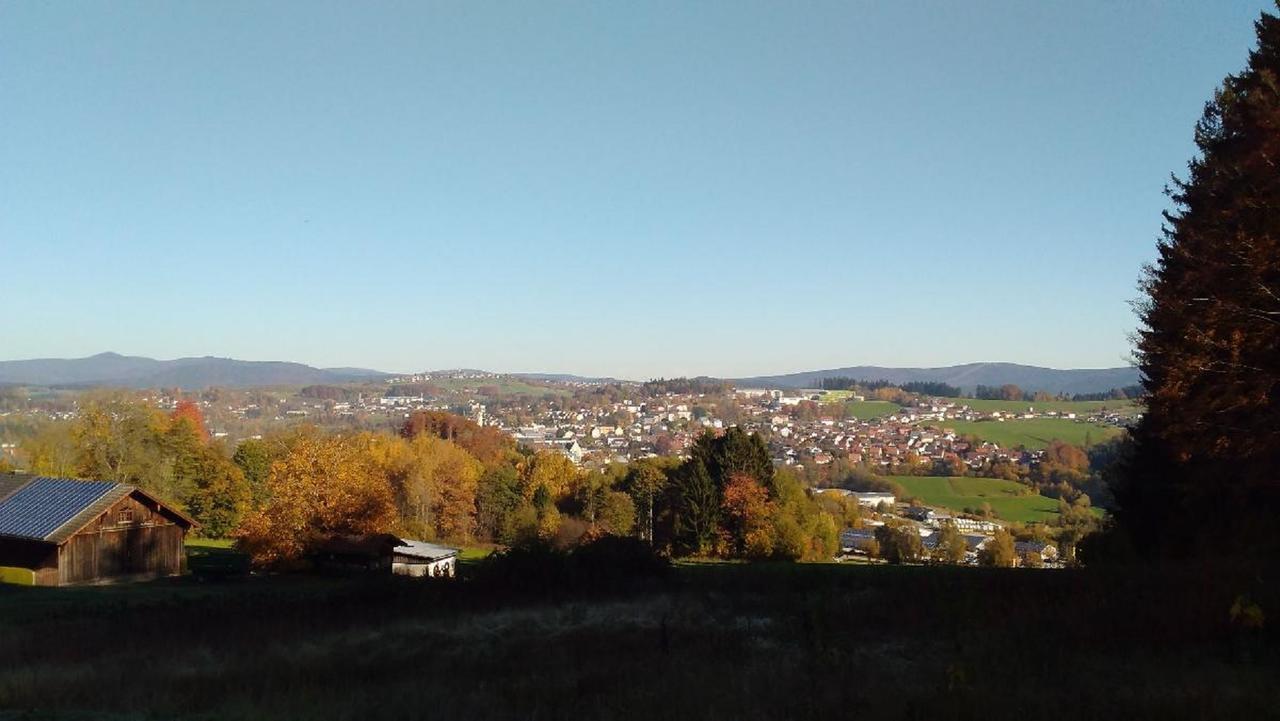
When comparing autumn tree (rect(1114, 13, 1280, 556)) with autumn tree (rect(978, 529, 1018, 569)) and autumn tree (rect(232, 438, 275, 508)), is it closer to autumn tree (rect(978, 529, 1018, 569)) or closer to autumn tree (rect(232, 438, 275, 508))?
autumn tree (rect(978, 529, 1018, 569))

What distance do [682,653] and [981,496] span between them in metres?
83.5

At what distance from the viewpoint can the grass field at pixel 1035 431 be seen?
113 m

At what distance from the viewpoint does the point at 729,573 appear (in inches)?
901

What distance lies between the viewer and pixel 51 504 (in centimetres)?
3488

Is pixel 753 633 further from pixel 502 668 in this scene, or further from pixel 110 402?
pixel 110 402

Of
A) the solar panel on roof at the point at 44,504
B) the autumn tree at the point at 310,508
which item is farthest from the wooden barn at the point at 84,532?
the autumn tree at the point at 310,508

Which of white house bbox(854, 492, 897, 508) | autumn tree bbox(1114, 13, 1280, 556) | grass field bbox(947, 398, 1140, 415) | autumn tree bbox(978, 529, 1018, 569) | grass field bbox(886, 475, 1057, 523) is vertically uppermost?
autumn tree bbox(1114, 13, 1280, 556)

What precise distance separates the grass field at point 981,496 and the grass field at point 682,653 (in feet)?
215

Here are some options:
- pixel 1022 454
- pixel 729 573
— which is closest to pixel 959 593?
pixel 729 573

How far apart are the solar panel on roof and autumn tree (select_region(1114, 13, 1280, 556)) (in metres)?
37.1

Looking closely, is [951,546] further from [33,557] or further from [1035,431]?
[1035,431]

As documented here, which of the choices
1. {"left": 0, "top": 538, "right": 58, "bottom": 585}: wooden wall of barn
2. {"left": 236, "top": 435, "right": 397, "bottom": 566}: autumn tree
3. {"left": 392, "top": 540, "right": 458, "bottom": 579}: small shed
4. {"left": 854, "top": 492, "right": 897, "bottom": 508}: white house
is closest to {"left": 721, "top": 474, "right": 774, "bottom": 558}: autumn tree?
{"left": 392, "top": 540, "right": 458, "bottom": 579}: small shed

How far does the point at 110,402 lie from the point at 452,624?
59554 millimetres

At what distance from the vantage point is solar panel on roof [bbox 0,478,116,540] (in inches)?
1310
